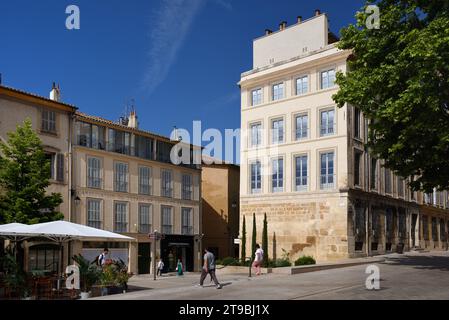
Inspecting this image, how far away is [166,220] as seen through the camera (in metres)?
41.0

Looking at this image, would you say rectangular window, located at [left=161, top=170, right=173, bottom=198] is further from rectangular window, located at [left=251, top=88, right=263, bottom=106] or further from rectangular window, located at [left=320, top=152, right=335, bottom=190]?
rectangular window, located at [left=320, top=152, right=335, bottom=190]

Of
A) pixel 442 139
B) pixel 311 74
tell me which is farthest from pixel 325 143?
pixel 442 139

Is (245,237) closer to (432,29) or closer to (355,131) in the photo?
(355,131)

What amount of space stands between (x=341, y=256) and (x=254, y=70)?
15047mm

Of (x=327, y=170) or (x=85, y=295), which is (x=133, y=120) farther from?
(x=85, y=295)

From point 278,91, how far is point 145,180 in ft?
37.3

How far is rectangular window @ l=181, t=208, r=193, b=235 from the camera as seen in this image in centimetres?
4256

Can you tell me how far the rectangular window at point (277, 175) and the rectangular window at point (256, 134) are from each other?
2.11 m

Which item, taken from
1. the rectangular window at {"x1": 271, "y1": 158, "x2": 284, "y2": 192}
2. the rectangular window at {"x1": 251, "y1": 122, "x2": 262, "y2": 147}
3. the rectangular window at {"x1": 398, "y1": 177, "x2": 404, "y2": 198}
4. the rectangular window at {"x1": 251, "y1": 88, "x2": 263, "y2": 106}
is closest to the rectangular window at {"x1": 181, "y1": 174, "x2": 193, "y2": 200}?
the rectangular window at {"x1": 251, "y1": 122, "x2": 262, "y2": 147}

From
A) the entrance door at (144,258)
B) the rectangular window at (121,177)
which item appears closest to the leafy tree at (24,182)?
the rectangular window at (121,177)

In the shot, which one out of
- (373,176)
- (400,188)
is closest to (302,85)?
(373,176)

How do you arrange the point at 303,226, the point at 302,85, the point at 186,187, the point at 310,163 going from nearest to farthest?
the point at 310,163 → the point at 303,226 → the point at 302,85 → the point at 186,187

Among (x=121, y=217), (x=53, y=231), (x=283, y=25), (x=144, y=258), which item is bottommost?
(x=144, y=258)

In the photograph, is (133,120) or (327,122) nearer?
(327,122)
